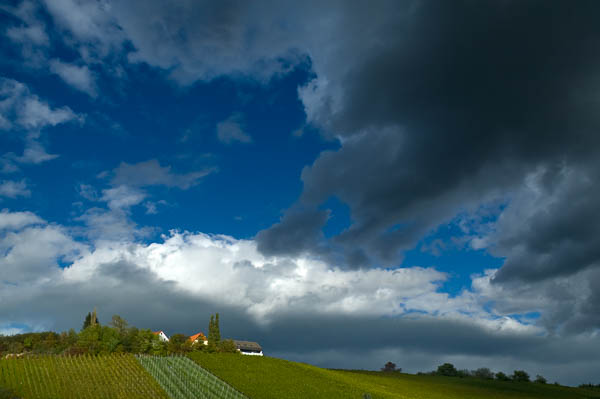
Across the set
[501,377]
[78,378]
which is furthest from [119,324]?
[501,377]

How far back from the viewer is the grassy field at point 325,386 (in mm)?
72250

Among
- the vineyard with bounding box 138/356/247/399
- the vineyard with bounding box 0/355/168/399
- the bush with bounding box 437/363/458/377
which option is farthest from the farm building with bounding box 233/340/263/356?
the vineyard with bounding box 0/355/168/399

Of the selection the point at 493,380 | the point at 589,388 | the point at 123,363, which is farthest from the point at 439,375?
the point at 123,363

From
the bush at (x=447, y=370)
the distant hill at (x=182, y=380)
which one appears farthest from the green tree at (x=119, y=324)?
the bush at (x=447, y=370)

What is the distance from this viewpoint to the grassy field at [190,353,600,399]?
72.2 m

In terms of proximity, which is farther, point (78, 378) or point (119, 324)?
point (119, 324)

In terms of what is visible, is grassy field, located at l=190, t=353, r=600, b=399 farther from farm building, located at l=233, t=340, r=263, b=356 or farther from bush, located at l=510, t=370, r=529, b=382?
farm building, located at l=233, t=340, r=263, b=356

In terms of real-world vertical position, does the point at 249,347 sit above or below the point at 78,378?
above

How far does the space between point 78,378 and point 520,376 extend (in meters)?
124

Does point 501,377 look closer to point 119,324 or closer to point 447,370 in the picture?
point 447,370

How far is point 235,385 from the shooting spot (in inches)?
2781

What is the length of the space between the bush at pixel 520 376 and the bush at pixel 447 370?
1830 cm

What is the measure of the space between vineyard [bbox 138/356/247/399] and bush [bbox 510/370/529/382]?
101 metres

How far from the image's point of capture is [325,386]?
78625 mm
